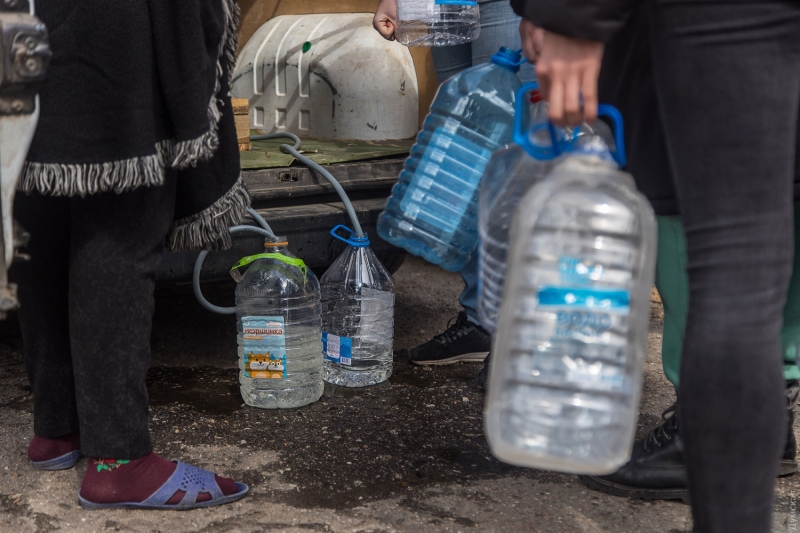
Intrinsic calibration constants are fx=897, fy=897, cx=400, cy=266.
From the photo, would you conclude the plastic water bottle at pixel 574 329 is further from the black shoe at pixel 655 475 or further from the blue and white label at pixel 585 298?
the black shoe at pixel 655 475

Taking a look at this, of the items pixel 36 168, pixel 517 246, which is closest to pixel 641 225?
pixel 517 246

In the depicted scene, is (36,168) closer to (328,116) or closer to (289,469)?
(289,469)

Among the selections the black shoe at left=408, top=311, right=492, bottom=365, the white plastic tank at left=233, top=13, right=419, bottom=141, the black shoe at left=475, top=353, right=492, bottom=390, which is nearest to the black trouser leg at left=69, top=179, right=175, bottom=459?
the black shoe at left=475, top=353, right=492, bottom=390

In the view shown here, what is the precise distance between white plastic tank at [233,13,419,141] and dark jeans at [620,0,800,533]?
2389 millimetres

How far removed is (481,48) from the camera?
9.30 ft

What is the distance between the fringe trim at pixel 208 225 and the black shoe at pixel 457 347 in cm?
118

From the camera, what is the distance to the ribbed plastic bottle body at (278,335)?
269 cm

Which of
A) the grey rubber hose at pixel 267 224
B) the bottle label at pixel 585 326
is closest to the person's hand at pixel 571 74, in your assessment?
the bottle label at pixel 585 326

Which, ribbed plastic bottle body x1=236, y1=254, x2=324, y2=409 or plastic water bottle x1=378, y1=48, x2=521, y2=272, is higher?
plastic water bottle x1=378, y1=48, x2=521, y2=272

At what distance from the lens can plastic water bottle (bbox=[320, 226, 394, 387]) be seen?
116 inches

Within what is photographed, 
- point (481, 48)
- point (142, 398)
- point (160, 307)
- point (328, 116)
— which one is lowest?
point (160, 307)

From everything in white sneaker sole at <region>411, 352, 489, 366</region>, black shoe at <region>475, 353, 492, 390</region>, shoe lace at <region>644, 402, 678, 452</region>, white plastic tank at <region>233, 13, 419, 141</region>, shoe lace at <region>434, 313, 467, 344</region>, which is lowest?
white sneaker sole at <region>411, 352, 489, 366</region>

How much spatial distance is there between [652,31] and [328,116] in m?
2.50

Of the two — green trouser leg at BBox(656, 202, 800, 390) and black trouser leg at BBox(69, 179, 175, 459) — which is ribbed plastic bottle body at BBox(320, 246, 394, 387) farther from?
green trouser leg at BBox(656, 202, 800, 390)
